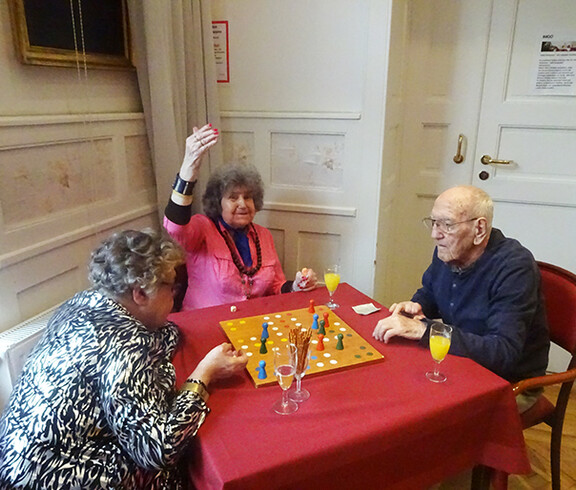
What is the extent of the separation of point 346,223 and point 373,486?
1.56 meters

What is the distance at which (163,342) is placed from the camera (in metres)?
1.40

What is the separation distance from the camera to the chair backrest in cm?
167

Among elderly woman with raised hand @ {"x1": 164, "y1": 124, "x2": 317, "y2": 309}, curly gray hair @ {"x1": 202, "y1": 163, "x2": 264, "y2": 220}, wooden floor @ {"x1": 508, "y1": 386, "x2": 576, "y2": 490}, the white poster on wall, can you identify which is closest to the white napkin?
elderly woman with raised hand @ {"x1": 164, "y1": 124, "x2": 317, "y2": 309}

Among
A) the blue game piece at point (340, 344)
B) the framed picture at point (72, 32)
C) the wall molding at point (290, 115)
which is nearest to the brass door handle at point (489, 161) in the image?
the wall molding at point (290, 115)

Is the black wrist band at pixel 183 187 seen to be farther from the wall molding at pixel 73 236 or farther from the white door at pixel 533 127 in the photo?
the white door at pixel 533 127

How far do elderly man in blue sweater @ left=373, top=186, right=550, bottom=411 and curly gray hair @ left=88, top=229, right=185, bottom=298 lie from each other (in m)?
0.69

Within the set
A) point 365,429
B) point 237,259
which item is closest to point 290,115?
point 237,259

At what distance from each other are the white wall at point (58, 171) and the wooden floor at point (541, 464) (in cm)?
170

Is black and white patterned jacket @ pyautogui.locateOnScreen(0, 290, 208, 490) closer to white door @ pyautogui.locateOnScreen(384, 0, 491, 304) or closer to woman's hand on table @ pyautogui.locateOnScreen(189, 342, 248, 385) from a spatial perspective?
woman's hand on table @ pyautogui.locateOnScreen(189, 342, 248, 385)

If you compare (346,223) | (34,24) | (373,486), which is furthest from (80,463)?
(346,223)

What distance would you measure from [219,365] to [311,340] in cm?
34

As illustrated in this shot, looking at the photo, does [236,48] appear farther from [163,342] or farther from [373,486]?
[373,486]

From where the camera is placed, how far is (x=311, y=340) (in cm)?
149

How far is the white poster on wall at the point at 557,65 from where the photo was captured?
250cm
